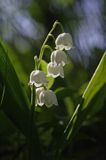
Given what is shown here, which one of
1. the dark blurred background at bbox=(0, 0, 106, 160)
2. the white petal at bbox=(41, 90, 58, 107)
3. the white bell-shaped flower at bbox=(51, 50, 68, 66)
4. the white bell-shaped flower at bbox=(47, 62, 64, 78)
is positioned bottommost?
the dark blurred background at bbox=(0, 0, 106, 160)

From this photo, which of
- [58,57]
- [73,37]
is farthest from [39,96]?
[73,37]

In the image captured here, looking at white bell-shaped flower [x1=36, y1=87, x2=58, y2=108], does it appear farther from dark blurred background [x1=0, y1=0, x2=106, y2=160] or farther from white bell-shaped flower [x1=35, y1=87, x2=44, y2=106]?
dark blurred background [x1=0, y1=0, x2=106, y2=160]

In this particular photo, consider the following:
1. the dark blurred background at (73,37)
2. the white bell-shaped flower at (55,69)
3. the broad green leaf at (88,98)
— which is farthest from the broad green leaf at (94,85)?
the dark blurred background at (73,37)

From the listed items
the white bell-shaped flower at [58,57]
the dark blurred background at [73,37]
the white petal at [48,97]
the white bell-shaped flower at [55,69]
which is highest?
the white bell-shaped flower at [58,57]

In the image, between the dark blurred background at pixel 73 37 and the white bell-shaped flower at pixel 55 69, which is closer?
the white bell-shaped flower at pixel 55 69

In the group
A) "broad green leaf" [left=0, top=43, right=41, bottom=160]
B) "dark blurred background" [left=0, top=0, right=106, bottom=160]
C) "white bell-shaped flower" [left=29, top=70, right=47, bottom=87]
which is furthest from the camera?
"dark blurred background" [left=0, top=0, right=106, bottom=160]

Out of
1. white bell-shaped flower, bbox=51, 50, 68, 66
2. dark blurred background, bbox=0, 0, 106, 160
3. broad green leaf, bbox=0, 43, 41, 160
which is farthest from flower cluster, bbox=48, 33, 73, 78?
dark blurred background, bbox=0, 0, 106, 160

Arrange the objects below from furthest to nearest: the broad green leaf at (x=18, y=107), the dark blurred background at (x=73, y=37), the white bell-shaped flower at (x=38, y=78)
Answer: the dark blurred background at (x=73, y=37), the broad green leaf at (x=18, y=107), the white bell-shaped flower at (x=38, y=78)

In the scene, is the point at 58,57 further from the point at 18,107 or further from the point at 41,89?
the point at 18,107

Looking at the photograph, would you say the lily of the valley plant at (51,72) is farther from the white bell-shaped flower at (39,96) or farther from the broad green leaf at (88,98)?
the broad green leaf at (88,98)
